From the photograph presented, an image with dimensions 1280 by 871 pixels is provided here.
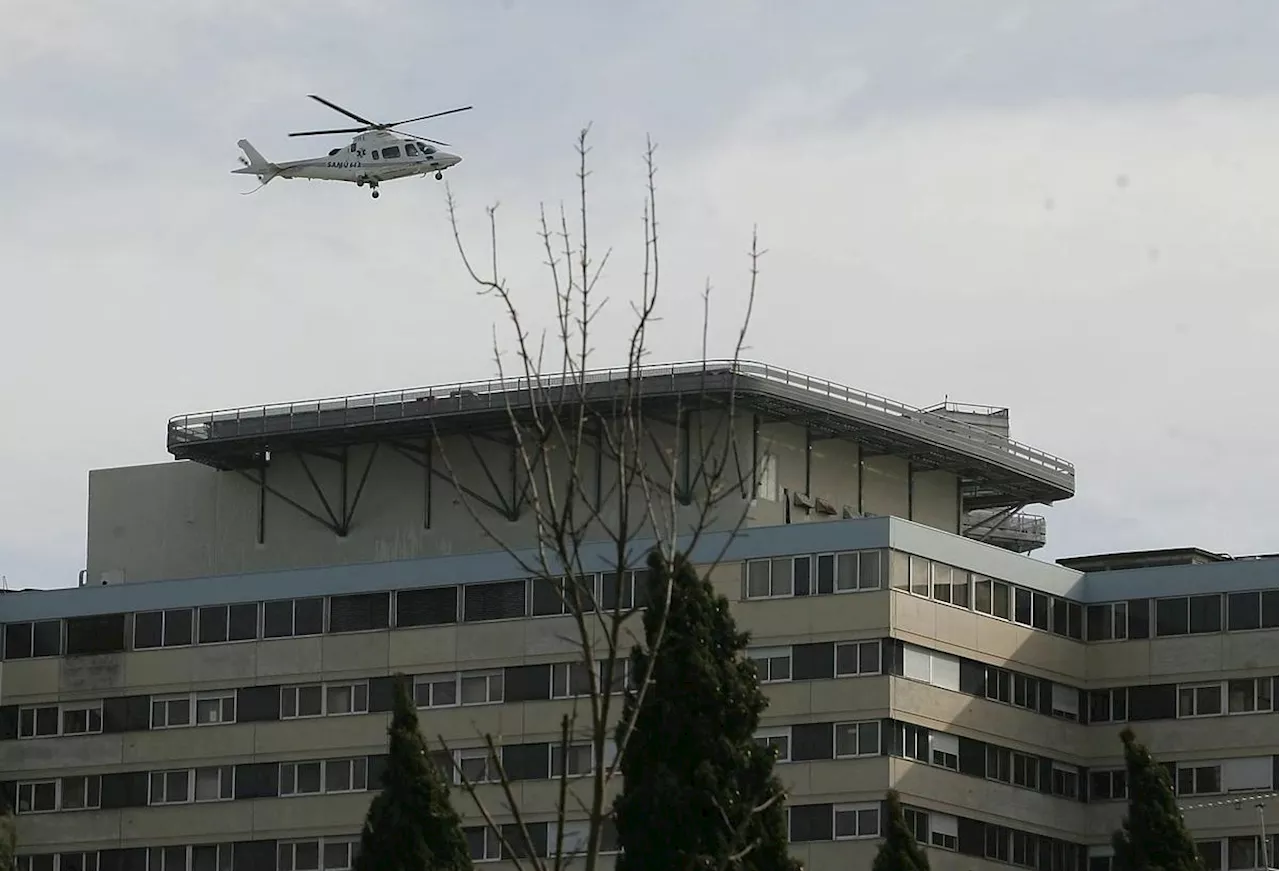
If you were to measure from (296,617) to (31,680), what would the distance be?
10.8m

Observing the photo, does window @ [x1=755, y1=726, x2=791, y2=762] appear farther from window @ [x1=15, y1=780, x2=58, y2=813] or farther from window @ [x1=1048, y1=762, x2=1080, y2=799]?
window @ [x1=15, y1=780, x2=58, y2=813]

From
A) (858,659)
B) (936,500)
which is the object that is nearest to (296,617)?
(858,659)

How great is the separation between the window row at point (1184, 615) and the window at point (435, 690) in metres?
22.0

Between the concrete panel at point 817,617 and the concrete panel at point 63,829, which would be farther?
the concrete panel at point 63,829

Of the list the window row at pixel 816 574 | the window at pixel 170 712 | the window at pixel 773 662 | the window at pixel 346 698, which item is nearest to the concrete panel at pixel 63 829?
the window at pixel 170 712

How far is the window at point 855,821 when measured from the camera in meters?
86.3

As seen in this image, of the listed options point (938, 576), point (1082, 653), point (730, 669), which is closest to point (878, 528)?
point (938, 576)

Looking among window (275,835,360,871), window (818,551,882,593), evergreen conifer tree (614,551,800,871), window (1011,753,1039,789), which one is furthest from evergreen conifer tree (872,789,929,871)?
window (275,835,360,871)

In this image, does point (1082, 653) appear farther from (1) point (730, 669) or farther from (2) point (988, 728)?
(1) point (730, 669)

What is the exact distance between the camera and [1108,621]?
95.3 metres

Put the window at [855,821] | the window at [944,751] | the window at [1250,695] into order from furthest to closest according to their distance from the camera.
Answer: the window at [1250,695], the window at [944,751], the window at [855,821]

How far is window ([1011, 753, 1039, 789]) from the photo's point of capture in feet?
302

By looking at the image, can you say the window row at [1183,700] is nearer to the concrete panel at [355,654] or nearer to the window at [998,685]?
the window at [998,685]

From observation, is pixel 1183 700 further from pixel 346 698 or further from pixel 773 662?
pixel 346 698
